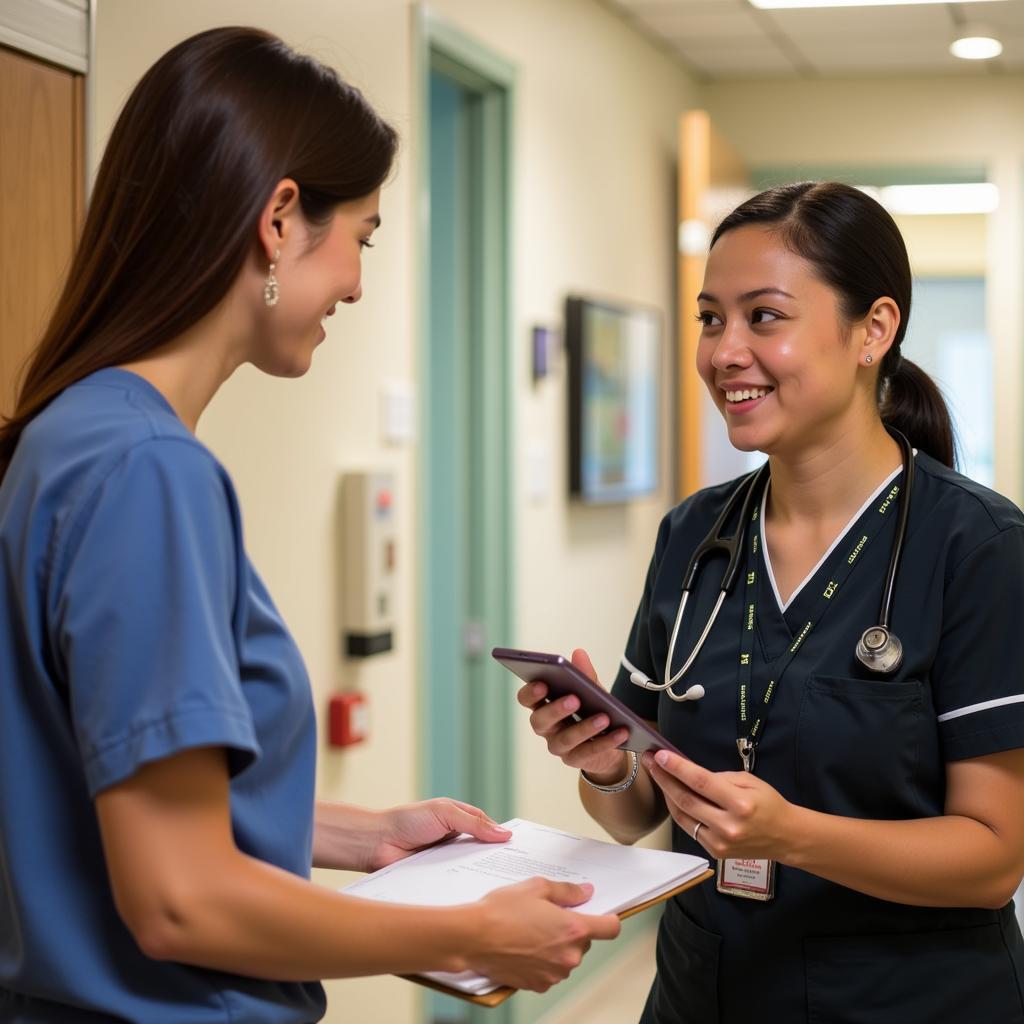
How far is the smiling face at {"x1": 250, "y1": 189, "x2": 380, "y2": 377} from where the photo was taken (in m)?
1.08

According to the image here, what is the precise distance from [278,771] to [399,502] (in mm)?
1702

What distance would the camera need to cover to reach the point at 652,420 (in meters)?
4.34

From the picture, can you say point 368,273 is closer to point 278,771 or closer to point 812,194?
point 812,194

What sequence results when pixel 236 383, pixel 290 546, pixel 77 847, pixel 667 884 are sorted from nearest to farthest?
1. pixel 77 847
2. pixel 667 884
3. pixel 236 383
4. pixel 290 546

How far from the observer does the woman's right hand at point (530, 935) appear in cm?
104

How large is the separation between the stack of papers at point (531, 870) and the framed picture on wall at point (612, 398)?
91.0 inches

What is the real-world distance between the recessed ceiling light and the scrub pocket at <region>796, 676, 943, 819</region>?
342 cm

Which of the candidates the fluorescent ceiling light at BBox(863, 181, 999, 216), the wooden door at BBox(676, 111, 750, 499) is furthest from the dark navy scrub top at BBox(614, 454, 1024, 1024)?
the fluorescent ceiling light at BBox(863, 181, 999, 216)

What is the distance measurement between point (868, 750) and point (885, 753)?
0.06ft

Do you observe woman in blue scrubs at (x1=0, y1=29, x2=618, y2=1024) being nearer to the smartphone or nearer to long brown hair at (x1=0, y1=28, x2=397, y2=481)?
long brown hair at (x1=0, y1=28, x2=397, y2=481)

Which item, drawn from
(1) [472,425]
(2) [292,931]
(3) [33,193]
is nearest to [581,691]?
(2) [292,931]

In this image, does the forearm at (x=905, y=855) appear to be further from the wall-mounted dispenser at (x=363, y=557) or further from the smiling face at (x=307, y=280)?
the wall-mounted dispenser at (x=363, y=557)

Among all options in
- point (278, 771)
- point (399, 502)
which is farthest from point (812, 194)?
point (399, 502)

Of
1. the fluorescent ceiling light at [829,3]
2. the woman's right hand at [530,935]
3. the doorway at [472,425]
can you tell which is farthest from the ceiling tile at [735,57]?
the woman's right hand at [530,935]
